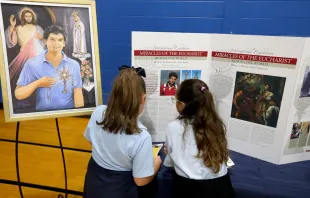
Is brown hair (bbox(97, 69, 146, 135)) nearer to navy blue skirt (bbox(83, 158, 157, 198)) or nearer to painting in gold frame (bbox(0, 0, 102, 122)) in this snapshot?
navy blue skirt (bbox(83, 158, 157, 198))

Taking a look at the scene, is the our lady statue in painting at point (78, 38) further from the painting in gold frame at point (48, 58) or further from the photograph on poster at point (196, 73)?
the photograph on poster at point (196, 73)

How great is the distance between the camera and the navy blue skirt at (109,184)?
3.71 ft

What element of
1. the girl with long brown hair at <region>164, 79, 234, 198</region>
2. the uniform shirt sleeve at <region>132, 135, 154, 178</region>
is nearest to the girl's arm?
the uniform shirt sleeve at <region>132, 135, 154, 178</region>

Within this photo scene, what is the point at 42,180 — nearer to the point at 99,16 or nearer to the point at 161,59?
the point at 161,59

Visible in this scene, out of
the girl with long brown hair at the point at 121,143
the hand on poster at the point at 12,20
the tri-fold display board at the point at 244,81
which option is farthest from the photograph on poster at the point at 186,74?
the hand on poster at the point at 12,20

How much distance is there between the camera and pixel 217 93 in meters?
1.55

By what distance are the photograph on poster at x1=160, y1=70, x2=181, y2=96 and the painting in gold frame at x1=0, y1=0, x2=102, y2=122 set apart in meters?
0.39

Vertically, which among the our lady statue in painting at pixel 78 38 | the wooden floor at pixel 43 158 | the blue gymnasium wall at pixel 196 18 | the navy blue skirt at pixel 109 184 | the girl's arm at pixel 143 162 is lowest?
the wooden floor at pixel 43 158

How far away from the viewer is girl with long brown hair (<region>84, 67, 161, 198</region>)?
1.06 meters

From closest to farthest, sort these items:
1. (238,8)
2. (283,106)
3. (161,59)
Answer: (283,106) → (161,59) → (238,8)

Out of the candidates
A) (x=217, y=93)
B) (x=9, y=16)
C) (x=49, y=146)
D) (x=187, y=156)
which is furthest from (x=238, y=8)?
(x=49, y=146)

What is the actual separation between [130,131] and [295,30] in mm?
2124

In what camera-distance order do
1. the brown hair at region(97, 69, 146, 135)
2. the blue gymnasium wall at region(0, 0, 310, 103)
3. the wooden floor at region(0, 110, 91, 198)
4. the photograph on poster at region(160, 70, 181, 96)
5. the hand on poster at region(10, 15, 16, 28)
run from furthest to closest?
1. the blue gymnasium wall at region(0, 0, 310, 103)
2. the wooden floor at region(0, 110, 91, 198)
3. the photograph on poster at region(160, 70, 181, 96)
4. the hand on poster at region(10, 15, 16, 28)
5. the brown hair at region(97, 69, 146, 135)

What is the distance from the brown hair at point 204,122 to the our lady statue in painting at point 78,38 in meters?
0.63
